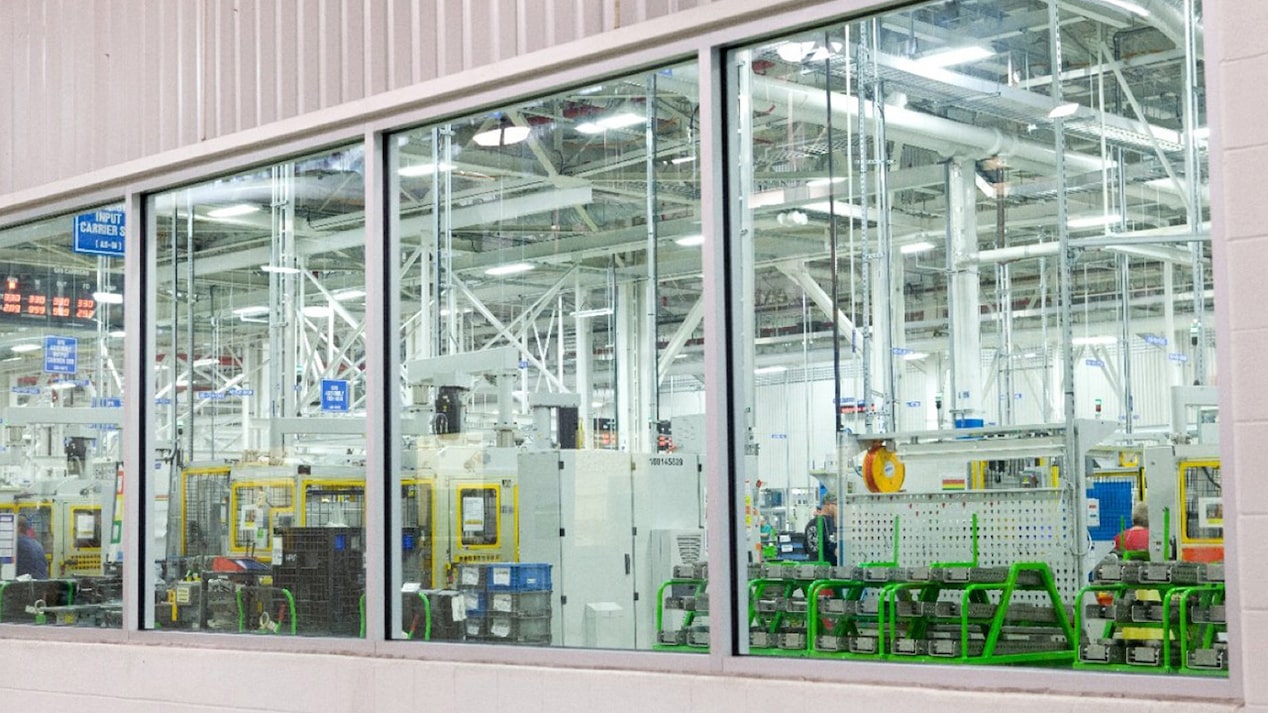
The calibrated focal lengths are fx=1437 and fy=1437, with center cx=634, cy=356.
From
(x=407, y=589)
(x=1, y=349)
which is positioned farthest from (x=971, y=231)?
(x=1, y=349)

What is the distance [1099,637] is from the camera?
6207mm

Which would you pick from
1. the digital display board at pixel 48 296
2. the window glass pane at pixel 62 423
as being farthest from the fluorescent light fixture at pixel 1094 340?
the digital display board at pixel 48 296

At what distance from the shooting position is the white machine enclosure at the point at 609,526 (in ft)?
29.5

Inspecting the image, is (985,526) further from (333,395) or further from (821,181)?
(333,395)

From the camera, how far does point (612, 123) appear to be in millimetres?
15852

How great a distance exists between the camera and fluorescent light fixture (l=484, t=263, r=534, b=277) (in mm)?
20344

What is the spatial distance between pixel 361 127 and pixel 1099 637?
3763mm

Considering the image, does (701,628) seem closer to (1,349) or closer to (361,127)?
(361,127)

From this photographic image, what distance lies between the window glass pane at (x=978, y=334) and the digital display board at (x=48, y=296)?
9.02 m

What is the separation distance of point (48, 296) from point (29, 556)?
8.45 metres

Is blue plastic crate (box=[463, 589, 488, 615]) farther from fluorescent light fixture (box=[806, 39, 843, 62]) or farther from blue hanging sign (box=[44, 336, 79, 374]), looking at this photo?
blue hanging sign (box=[44, 336, 79, 374])

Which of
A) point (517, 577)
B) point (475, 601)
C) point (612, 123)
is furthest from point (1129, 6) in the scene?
point (475, 601)

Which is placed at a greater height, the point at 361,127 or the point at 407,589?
the point at 361,127

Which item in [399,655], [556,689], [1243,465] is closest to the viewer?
[1243,465]
